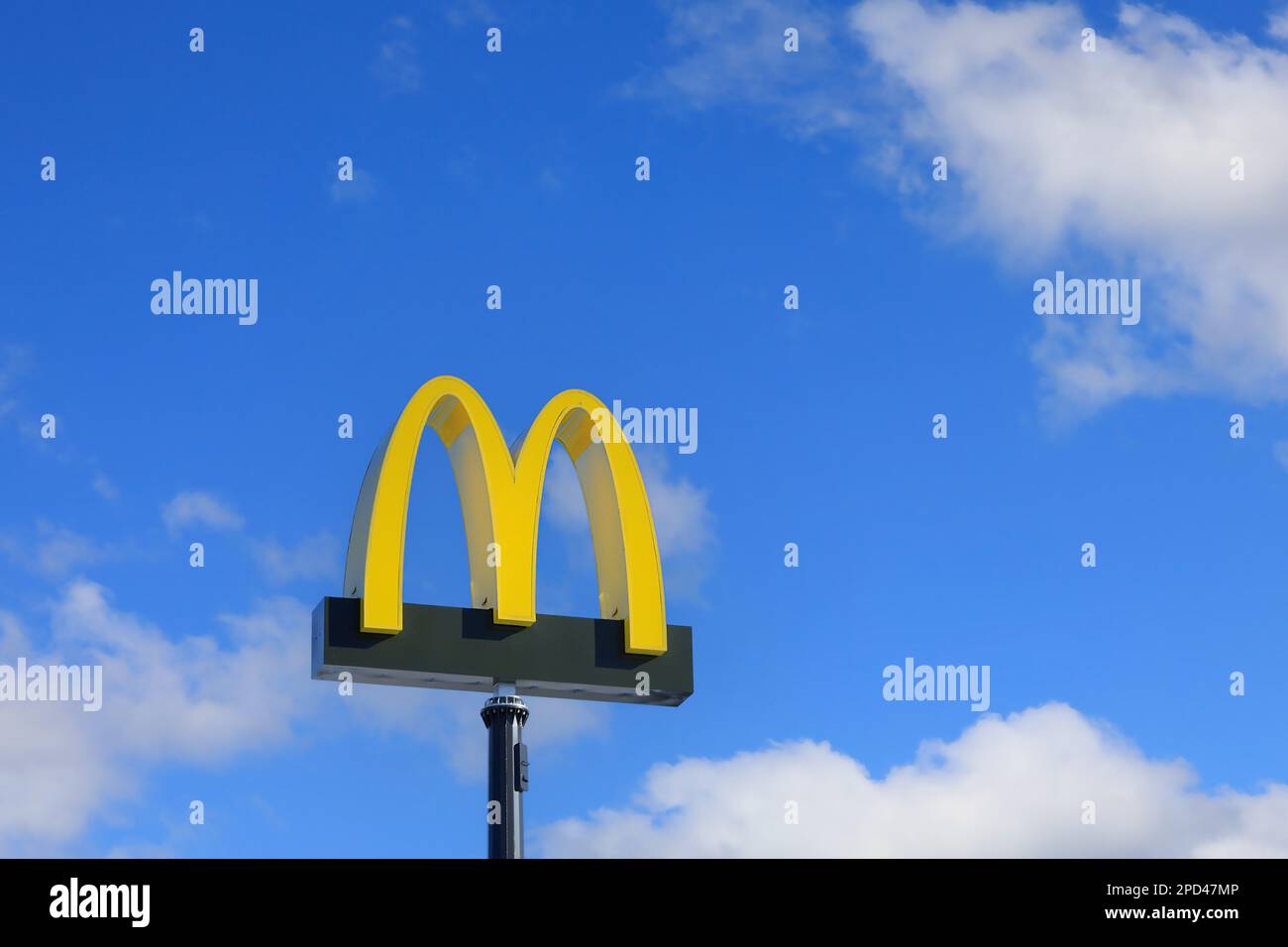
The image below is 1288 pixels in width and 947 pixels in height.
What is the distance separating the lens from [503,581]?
20.2 metres

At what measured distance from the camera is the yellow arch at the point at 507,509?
1986cm

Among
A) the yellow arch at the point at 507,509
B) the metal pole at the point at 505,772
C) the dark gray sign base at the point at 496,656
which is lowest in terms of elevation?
the metal pole at the point at 505,772

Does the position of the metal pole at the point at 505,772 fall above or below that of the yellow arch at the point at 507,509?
below

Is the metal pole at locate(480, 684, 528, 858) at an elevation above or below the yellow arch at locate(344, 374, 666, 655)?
below

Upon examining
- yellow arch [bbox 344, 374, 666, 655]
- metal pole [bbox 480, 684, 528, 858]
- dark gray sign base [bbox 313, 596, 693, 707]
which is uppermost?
yellow arch [bbox 344, 374, 666, 655]

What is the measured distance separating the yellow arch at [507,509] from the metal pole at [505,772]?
0.96 m

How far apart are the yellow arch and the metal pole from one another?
959mm

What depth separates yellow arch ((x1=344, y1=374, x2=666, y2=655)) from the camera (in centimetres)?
1986

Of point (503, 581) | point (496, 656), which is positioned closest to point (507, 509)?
point (503, 581)

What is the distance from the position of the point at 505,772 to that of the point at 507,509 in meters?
2.90
